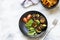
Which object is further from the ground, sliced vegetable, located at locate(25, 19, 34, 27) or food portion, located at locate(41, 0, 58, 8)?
food portion, located at locate(41, 0, 58, 8)

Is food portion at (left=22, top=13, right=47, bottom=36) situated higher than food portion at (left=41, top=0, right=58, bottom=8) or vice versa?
food portion at (left=41, top=0, right=58, bottom=8)

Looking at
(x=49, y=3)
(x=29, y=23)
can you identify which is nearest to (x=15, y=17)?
(x=29, y=23)

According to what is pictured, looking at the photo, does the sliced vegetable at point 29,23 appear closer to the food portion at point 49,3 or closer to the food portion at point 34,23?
the food portion at point 34,23

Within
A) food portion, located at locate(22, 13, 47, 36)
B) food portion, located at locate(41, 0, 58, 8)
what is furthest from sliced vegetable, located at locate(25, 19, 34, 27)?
food portion, located at locate(41, 0, 58, 8)

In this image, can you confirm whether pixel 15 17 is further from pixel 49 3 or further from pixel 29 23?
pixel 49 3

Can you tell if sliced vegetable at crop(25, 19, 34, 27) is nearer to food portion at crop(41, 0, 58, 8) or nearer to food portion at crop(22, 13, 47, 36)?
food portion at crop(22, 13, 47, 36)

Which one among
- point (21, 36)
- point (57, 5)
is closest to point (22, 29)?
point (21, 36)

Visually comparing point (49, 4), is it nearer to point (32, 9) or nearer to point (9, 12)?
point (32, 9)
